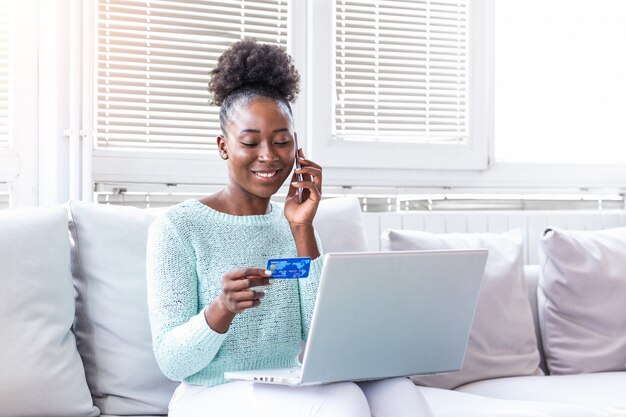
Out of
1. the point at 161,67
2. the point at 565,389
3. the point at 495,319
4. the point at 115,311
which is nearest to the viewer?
the point at 115,311

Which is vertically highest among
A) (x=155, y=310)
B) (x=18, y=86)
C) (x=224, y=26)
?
(x=224, y=26)

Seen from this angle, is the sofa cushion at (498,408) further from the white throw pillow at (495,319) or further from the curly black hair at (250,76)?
the curly black hair at (250,76)

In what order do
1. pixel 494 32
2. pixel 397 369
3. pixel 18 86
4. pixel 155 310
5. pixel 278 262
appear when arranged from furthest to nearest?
pixel 494 32
pixel 18 86
pixel 155 310
pixel 397 369
pixel 278 262

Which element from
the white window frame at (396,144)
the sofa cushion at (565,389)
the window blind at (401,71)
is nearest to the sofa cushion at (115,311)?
the sofa cushion at (565,389)

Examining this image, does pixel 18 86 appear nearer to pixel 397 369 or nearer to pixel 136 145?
pixel 136 145

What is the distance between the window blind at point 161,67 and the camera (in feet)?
7.87

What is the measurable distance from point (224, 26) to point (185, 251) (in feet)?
A: 3.75

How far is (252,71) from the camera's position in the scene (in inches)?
66.0

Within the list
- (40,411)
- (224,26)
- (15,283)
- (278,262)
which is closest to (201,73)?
(224,26)

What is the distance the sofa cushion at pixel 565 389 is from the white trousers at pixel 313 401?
669 millimetres

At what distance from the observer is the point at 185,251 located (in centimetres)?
155

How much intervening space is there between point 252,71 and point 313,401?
692mm

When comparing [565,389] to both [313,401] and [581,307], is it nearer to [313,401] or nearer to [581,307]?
[581,307]

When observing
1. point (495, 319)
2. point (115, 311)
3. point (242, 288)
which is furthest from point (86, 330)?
point (495, 319)
